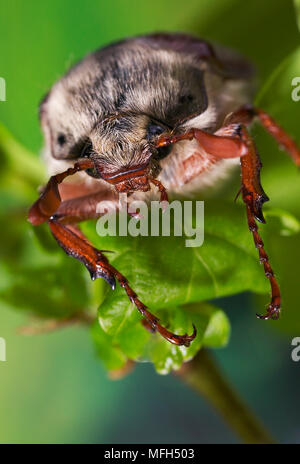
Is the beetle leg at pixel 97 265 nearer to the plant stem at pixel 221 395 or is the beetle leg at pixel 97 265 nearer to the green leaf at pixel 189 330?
the green leaf at pixel 189 330

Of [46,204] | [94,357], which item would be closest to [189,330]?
[46,204]

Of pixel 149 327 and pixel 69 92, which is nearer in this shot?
pixel 149 327

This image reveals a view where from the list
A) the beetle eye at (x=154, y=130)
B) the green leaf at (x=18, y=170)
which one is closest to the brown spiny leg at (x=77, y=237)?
the beetle eye at (x=154, y=130)

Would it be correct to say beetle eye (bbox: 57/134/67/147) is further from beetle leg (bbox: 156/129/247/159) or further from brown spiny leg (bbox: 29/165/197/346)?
beetle leg (bbox: 156/129/247/159)

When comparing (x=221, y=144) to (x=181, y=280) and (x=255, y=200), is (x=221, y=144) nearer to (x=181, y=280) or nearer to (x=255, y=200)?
(x=255, y=200)

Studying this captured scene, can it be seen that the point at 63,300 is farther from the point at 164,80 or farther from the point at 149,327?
the point at 164,80
